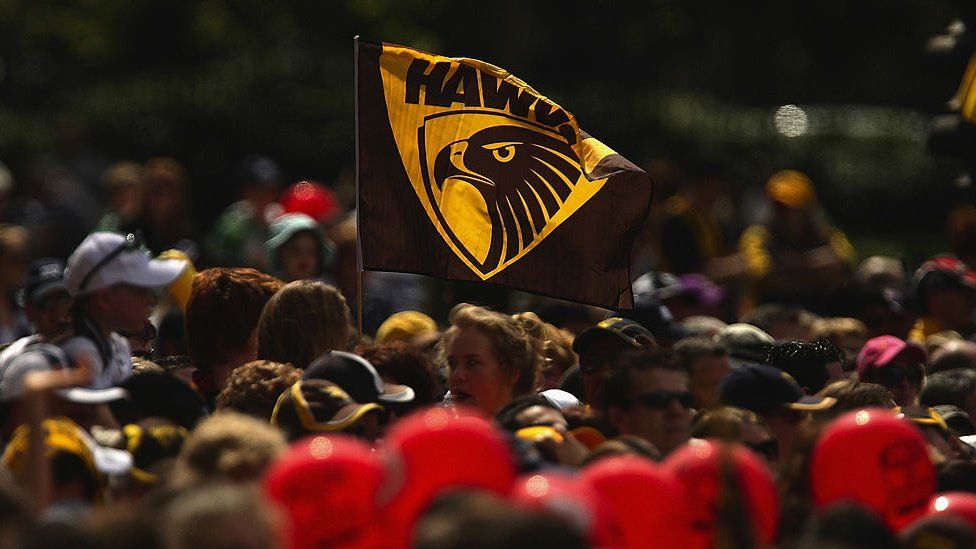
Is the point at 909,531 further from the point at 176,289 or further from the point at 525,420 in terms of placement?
the point at 176,289

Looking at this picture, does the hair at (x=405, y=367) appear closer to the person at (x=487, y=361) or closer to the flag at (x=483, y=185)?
the person at (x=487, y=361)

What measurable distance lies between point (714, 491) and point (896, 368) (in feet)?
12.3

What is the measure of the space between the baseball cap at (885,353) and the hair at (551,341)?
1.33 meters

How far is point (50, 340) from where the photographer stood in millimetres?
6961

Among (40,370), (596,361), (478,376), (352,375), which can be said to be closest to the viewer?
(40,370)

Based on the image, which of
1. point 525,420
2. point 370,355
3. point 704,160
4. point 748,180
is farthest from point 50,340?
point 748,180

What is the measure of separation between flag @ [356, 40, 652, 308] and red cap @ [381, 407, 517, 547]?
355 centimetres

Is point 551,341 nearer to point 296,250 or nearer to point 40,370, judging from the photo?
point 296,250

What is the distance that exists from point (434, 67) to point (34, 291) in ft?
7.06

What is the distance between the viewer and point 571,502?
185 inches

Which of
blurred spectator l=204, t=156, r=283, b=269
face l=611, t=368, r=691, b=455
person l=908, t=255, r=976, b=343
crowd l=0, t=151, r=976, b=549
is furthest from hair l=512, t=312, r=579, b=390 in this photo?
blurred spectator l=204, t=156, r=283, b=269

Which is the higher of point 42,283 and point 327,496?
point 327,496

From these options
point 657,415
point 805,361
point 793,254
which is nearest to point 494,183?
point 805,361

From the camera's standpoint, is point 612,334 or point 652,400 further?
point 612,334
